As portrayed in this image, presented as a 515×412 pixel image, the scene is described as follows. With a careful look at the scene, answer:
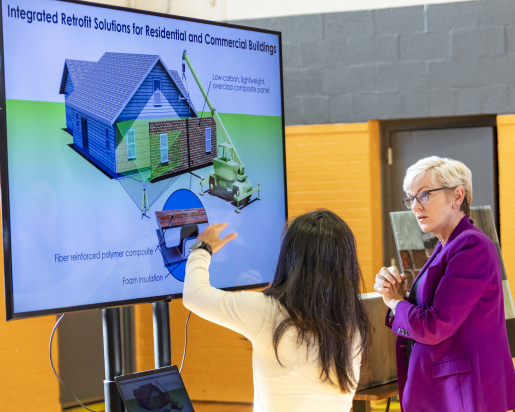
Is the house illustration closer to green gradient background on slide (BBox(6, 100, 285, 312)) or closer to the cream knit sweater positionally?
green gradient background on slide (BBox(6, 100, 285, 312))

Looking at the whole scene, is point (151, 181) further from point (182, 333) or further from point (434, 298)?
point (182, 333)

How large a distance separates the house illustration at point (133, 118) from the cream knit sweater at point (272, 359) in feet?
2.75

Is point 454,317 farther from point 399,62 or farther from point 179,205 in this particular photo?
point 399,62

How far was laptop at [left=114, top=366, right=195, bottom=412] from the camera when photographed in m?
1.90

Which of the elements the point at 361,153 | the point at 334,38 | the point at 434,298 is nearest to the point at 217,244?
the point at 434,298

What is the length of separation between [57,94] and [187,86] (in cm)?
52

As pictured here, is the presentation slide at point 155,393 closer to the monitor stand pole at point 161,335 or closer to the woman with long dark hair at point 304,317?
the monitor stand pole at point 161,335

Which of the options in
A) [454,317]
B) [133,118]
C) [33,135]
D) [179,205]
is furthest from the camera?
[179,205]

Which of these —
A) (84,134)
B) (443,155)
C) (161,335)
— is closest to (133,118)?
(84,134)

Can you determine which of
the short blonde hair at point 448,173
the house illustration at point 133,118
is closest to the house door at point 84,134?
the house illustration at point 133,118

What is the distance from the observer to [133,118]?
209 centimetres

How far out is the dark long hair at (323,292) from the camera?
4.61 ft

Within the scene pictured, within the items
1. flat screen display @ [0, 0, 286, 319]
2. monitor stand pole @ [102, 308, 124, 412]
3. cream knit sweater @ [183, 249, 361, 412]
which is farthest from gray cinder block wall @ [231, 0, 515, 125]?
cream knit sweater @ [183, 249, 361, 412]

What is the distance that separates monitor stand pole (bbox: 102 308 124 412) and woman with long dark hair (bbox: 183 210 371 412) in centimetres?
68
